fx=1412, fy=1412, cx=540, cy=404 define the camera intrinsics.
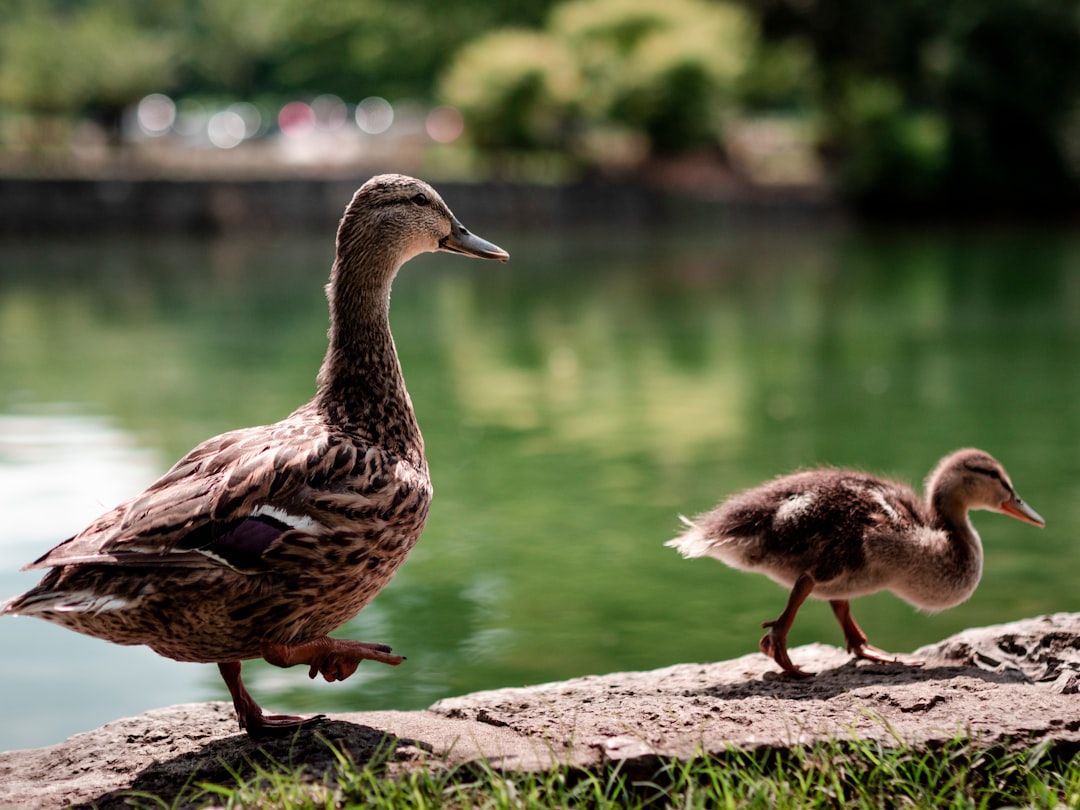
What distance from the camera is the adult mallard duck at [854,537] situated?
509 cm

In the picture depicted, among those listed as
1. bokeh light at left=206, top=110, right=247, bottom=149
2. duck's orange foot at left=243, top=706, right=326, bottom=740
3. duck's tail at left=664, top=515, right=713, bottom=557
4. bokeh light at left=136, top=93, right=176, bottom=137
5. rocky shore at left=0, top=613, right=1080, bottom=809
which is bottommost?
rocky shore at left=0, top=613, right=1080, bottom=809

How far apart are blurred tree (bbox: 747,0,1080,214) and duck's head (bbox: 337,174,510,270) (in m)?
39.0

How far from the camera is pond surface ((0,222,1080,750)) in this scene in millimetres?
6902

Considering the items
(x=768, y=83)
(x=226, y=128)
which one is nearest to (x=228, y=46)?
(x=226, y=128)

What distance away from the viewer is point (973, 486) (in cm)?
543

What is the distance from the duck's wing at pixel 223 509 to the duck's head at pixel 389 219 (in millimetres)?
654

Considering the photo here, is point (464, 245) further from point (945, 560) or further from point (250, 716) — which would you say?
point (945, 560)

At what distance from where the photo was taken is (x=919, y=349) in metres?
17.0

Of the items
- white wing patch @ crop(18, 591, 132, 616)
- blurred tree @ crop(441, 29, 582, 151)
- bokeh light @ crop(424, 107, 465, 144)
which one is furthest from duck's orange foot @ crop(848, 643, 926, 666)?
bokeh light @ crop(424, 107, 465, 144)

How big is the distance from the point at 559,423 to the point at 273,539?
8840mm

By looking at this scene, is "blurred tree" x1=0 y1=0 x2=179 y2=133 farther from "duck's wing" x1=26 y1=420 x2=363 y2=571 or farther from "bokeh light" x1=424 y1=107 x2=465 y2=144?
"duck's wing" x1=26 y1=420 x2=363 y2=571

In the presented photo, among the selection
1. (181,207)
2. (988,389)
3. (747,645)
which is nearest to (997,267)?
(988,389)

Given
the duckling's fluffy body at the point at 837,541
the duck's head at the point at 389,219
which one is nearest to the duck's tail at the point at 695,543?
the duckling's fluffy body at the point at 837,541

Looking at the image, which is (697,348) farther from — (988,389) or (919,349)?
(988,389)
